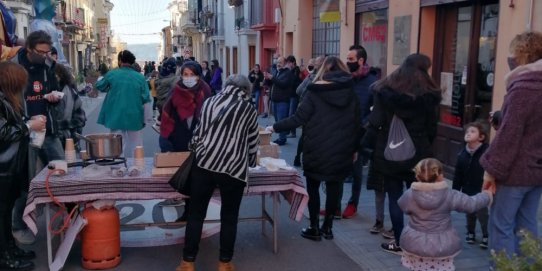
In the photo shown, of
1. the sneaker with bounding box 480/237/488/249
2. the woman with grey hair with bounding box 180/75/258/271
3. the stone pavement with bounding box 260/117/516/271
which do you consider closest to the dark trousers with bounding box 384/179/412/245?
the stone pavement with bounding box 260/117/516/271

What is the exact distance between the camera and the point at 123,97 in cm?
651

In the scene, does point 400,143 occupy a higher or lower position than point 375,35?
lower

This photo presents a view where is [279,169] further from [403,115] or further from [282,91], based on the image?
[282,91]

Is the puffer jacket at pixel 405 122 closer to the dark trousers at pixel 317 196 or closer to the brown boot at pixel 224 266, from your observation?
the dark trousers at pixel 317 196

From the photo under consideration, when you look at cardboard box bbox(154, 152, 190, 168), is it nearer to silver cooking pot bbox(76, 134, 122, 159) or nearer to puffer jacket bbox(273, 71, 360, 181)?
silver cooking pot bbox(76, 134, 122, 159)

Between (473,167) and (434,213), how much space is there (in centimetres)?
126

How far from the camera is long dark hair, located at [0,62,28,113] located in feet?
14.2

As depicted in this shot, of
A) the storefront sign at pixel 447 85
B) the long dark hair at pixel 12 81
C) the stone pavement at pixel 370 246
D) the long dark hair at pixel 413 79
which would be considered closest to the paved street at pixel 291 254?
the stone pavement at pixel 370 246

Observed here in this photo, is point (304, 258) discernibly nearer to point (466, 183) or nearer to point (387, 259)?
point (387, 259)

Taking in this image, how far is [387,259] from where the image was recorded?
4.77 m

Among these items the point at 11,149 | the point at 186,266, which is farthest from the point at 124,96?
the point at 186,266

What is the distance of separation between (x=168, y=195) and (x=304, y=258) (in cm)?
136

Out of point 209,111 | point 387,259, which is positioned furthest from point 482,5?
point 209,111

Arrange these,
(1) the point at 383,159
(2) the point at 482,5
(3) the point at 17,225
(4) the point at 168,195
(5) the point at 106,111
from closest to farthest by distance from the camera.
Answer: (4) the point at 168,195, (1) the point at 383,159, (3) the point at 17,225, (5) the point at 106,111, (2) the point at 482,5
